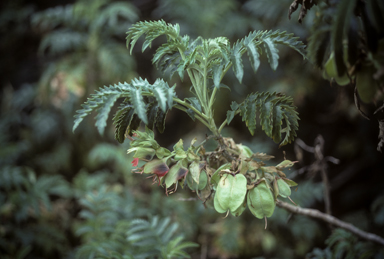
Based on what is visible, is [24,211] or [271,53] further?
[24,211]

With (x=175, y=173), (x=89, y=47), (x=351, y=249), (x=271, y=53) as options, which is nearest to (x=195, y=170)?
(x=175, y=173)

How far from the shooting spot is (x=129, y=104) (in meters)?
0.50

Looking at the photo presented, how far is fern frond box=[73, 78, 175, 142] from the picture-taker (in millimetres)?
432

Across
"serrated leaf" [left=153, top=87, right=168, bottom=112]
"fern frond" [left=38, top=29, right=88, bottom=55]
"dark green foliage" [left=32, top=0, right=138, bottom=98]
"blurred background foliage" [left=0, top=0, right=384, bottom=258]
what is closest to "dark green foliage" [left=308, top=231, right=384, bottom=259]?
"blurred background foliage" [left=0, top=0, right=384, bottom=258]

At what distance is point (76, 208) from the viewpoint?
6.29 ft

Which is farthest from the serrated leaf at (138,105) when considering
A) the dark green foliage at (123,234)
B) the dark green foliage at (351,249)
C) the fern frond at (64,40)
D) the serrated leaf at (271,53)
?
the fern frond at (64,40)

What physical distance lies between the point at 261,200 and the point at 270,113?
17 centimetres

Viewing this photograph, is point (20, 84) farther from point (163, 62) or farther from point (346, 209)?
point (346, 209)

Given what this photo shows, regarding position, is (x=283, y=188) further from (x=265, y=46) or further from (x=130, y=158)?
(x=130, y=158)

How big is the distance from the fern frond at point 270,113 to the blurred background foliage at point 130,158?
80 centimetres

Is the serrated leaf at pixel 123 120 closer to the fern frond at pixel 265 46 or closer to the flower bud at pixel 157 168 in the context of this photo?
the flower bud at pixel 157 168

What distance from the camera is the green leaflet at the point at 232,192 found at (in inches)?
19.2

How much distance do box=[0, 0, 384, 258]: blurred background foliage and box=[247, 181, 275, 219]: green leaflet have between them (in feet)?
2.33

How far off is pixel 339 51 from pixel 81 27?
6.99 ft
